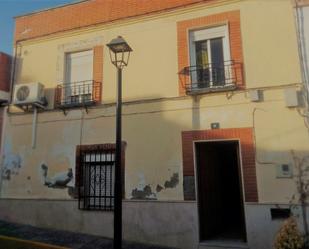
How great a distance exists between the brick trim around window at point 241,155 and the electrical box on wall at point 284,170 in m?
0.51

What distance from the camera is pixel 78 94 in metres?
9.24

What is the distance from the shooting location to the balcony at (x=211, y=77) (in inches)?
299

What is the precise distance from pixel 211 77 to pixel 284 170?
276 centimetres

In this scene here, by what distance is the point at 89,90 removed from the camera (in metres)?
9.09

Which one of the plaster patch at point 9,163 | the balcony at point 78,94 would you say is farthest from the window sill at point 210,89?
the plaster patch at point 9,163

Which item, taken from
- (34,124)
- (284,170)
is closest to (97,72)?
(34,124)

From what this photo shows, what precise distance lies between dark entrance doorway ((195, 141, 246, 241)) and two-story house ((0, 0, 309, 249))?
5cm

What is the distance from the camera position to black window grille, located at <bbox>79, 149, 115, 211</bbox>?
8.34 m

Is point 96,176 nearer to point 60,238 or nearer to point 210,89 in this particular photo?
point 60,238

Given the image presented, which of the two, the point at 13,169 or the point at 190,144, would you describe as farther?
the point at 13,169

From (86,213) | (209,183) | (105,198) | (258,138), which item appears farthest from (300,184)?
(86,213)

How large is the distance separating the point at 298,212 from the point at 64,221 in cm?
566

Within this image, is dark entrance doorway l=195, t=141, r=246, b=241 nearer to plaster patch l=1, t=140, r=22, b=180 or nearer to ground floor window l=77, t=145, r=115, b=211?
ground floor window l=77, t=145, r=115, b=211

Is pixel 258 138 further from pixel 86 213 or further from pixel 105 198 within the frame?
pixel 86 213
